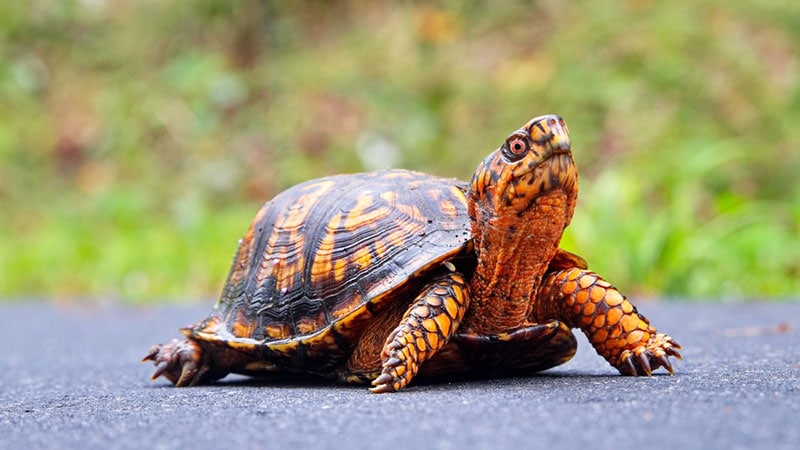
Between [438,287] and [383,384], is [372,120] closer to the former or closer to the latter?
[438,287]

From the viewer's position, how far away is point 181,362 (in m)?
3.56

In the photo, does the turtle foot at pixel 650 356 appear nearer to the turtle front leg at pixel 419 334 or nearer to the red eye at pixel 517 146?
the turtle front leg at pixel 419 334

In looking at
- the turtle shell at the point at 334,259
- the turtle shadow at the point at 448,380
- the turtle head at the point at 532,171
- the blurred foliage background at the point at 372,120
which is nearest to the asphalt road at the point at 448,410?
the turtle shadow at the point at 448,380

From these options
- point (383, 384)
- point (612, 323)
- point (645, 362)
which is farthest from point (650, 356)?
point (383, 384)

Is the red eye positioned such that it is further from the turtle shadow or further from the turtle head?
the turtle shadow

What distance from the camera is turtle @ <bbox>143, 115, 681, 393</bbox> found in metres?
2.68

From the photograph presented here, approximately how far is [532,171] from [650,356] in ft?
2.67

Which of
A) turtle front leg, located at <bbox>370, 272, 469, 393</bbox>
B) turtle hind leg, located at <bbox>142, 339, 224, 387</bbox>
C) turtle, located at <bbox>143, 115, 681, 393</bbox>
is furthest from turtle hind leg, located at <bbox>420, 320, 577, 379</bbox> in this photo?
turtle hind leg, located at <bbox>142, 339, 224, 387</bbox>

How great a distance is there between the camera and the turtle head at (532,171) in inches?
99.2

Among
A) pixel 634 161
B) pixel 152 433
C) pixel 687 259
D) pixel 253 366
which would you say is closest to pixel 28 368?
pixel 253 366

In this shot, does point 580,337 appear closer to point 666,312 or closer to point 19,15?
point 666,312

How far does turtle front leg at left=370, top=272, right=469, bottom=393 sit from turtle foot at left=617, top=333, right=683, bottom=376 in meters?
0.60

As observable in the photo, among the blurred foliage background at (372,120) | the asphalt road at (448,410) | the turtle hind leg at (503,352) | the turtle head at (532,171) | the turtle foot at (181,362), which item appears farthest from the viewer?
the blurred foliage background at (372,120)

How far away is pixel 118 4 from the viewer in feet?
51.9
